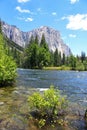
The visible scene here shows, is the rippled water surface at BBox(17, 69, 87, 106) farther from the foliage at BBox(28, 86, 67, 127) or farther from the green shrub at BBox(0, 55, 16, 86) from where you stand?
the foliage at BBox(28, 86, 67, 127)

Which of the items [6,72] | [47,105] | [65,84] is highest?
[6,72]

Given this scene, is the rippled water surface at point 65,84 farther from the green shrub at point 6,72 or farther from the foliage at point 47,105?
the foliage at point 47,105

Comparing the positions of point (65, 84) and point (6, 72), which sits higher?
point (6, 72)

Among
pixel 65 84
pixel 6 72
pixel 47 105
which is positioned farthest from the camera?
pixel 65 84

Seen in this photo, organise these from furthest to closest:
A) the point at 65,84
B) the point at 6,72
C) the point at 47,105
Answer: the point at 65,84
the point at 6,72
the point at 47,105

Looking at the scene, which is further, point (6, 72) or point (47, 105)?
point (6, 72)

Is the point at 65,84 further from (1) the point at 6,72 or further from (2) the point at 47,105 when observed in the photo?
(2) the point at 47,105

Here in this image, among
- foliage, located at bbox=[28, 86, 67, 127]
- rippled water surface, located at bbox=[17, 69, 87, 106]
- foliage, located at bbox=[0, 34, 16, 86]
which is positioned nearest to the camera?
foliage, located at bbox=[28, 86, 67, 127]

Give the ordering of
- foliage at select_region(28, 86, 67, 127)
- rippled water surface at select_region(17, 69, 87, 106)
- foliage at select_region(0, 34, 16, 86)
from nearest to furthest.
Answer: foliage at select_region(28, 86, 67, 127) → rippled water surface at select_region(17, 69, 87, 106) → foliage at select_region(0, 34, 16, 86)

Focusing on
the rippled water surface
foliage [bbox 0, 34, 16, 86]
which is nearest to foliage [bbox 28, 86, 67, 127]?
the rippled water surface

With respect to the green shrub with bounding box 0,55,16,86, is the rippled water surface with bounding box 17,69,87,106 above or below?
below

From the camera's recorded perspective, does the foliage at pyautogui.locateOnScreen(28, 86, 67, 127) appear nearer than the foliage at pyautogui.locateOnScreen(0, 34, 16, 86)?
Yes

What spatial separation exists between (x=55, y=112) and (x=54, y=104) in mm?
623

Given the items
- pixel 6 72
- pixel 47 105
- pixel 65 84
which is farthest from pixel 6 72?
pixel 47 105
